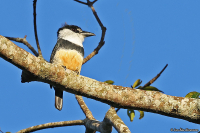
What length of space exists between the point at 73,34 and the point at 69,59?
996 mm

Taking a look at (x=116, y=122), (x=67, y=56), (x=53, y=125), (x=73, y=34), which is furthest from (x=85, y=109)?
(x=73, y=34)

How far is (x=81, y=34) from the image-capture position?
479cm

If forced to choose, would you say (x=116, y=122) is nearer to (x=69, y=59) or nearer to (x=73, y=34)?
(x=69, y=59)

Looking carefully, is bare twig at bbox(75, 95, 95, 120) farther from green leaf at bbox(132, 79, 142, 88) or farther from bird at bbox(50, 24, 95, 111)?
green leaf at bbox(132, 79, 142, 88)

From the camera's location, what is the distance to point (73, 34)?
4.72 metres

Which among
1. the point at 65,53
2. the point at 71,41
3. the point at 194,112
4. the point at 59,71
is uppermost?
the point at 71,41

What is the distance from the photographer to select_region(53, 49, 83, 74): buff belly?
3.86 meters

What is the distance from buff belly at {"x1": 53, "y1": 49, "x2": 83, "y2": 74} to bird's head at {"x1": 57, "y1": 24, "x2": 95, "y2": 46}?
55 cm

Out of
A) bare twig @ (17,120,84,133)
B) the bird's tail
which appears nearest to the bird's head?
the bird's tail

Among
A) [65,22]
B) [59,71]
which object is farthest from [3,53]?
[65,22]

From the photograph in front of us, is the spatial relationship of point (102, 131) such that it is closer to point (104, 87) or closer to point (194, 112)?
point (104, 87)

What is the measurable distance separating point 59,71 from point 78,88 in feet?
0.73

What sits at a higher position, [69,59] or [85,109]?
[69,59]

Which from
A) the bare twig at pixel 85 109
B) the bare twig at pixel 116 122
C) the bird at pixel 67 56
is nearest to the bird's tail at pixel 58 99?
the bird at pixel 67 56
